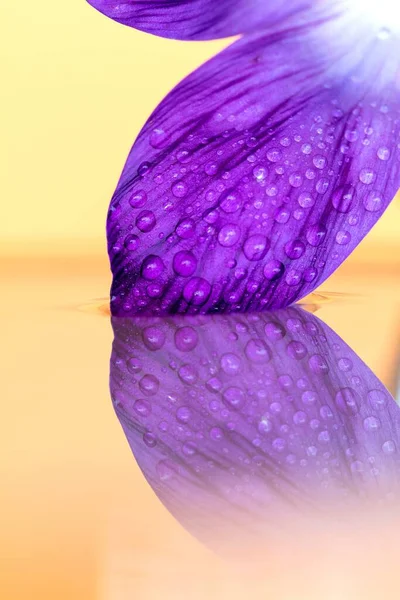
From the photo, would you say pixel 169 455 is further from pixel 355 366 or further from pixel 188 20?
pixel 188 20

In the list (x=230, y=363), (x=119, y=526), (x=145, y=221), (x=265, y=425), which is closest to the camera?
(x=119, y=526)

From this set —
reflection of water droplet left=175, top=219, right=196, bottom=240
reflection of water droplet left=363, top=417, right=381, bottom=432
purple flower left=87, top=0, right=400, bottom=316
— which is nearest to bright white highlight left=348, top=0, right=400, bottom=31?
purple flower left=87, top=0, right=400, bottom=316

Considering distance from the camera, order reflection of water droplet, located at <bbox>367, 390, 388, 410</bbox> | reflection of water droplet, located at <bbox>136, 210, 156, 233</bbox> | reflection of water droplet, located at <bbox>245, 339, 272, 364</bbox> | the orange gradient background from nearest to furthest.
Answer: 1. the orange gradient background
2. reflection of water droplet, located at <bbox>367, 390, 388, 410</bbox>
3. reflection of water droplet, located at <bbox>245, 339, 272, 364</bbox>
4. reflection of water droplet, located at <bbox>136, 210, 156, 233</bbox>

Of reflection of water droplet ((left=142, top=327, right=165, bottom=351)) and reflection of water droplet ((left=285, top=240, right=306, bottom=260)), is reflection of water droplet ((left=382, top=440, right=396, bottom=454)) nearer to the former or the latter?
reflection of water droplet ((left=142, top=327, right=165, bottom=351))

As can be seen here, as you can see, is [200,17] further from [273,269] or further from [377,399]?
[377,399]

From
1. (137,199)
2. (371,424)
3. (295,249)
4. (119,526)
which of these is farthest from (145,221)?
(119,526)
